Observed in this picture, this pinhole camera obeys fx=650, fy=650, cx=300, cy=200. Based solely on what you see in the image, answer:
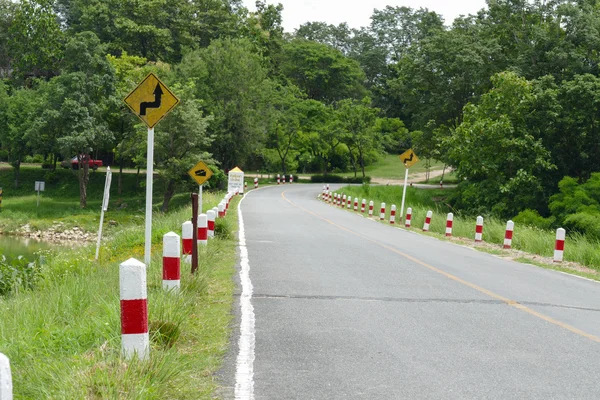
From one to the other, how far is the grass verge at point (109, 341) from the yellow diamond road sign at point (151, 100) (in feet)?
7.05

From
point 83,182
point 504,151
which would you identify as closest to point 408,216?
point 504,151

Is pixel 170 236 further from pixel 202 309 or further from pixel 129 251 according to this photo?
pixel 129 251

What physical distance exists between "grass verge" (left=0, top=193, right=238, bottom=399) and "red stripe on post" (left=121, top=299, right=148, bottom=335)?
21cm

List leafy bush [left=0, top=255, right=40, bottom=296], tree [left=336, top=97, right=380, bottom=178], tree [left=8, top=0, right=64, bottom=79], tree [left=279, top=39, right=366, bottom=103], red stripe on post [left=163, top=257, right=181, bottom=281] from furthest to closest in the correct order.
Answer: tree [left=279, top=39, right=366, bottom=103], tree [left=336, top=97, right=380, bottom=178], tree [left=8, top=0, right=64, bottom=79], leafy bush [left=0, top=255, right=40, bottom=296], red stripe on post [left=163, top=257, right=181, bottom=281]

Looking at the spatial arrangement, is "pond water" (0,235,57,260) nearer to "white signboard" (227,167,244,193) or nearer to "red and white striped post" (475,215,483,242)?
"white signboard" (227,167,244,193)

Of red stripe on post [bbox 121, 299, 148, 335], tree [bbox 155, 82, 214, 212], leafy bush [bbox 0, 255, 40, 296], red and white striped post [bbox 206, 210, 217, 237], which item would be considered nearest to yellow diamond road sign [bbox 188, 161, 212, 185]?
red and white striped post [bbox 206, 210, 217, 237]

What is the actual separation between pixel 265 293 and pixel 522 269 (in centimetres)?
600

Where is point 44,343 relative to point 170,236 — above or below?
below

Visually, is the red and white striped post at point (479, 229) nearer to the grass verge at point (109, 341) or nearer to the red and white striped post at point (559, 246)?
the red and white striped post at point (559, 246)

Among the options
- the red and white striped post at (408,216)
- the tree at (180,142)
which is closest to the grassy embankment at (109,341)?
the red and white striped post at (408,216)

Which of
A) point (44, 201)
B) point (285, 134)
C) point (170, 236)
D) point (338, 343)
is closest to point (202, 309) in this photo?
point (170, 236)

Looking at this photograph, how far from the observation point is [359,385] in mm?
4773

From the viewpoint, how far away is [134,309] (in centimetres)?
442

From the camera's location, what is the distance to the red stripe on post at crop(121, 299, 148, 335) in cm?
441
